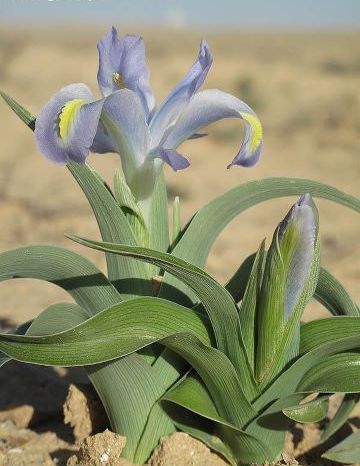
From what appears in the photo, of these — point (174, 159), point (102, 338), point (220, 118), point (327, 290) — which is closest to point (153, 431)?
point (102, 338)

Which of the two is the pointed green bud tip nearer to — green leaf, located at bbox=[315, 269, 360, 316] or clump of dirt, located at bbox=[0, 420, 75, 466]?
green leaf, located at bbox=[315, 269, 360, 316]

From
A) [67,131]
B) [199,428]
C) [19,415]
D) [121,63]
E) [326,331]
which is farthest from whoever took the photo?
[19,415]

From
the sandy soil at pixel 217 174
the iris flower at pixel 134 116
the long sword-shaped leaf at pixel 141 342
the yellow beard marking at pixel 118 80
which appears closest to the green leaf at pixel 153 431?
the long sword-shaped leaf at pixel 141 342

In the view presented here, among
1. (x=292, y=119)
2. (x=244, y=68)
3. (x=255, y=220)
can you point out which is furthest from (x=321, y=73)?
(x=255, y=220)

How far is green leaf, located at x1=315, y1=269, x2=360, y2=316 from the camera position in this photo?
8.24 ft

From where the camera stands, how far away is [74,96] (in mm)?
2074

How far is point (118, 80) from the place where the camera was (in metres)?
2.24

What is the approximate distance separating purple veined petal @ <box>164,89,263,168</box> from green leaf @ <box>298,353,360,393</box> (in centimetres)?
59

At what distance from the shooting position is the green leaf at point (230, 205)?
2414 millimetres

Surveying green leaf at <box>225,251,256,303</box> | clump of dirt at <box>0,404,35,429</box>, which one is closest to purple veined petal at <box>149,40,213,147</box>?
green leaf at <box>225,251,256,303</box>

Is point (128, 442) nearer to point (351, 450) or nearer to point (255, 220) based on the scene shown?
point (351, 450)

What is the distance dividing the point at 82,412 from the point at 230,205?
81 cm

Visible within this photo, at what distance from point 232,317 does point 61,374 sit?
152 centimetres

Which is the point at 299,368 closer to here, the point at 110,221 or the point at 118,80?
the point at 110,221
